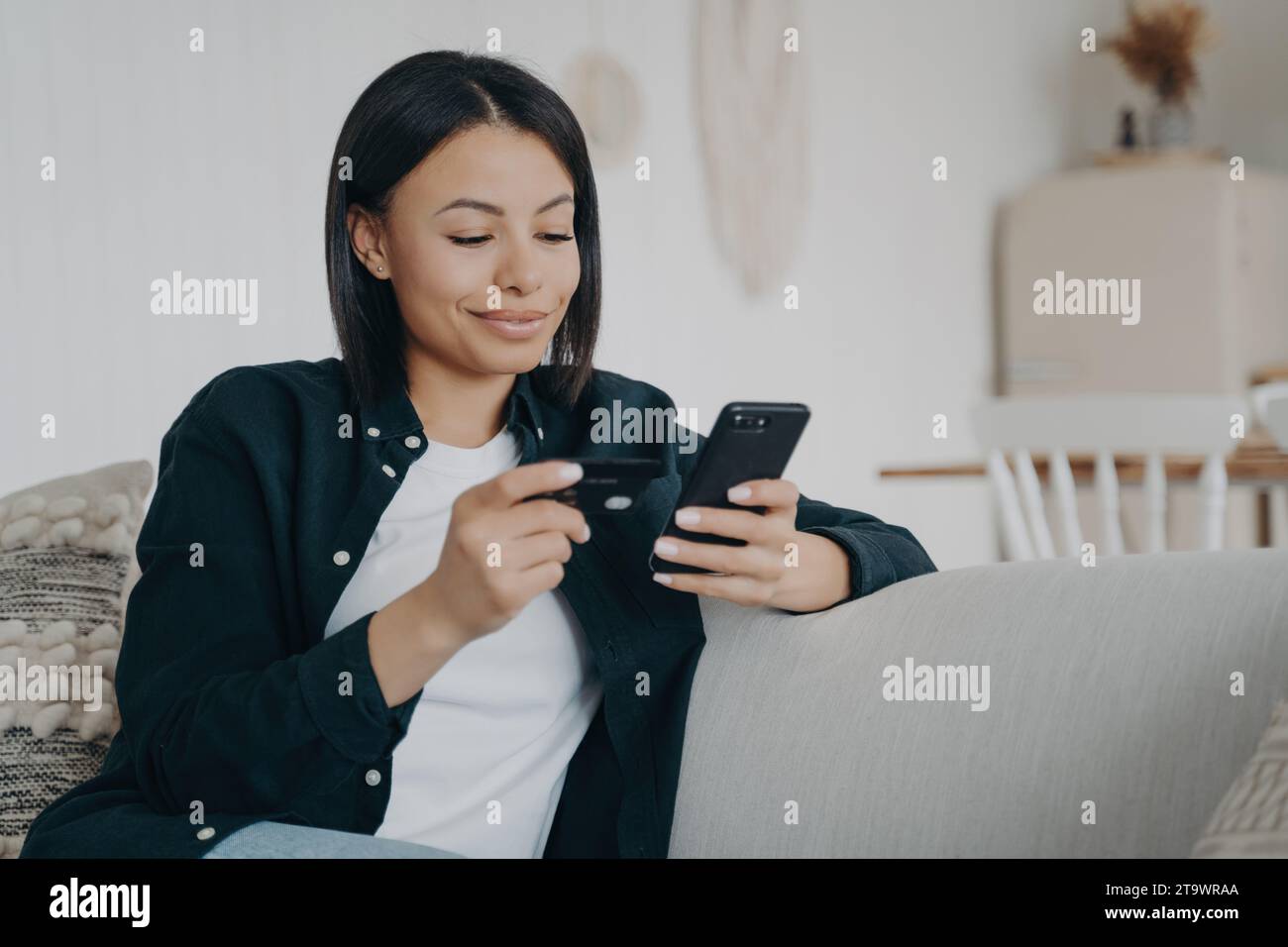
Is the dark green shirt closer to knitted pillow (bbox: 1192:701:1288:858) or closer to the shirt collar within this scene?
the shirt collar

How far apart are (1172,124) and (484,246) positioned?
361 centimetres

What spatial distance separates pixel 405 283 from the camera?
0.97m

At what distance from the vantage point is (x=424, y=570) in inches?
38.2

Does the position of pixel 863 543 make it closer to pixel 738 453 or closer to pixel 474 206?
pixel 738 453

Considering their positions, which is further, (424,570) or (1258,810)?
(424,570)

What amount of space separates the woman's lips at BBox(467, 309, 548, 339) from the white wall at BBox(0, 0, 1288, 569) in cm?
141

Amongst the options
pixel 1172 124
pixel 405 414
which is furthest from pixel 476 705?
pixel 1172 124

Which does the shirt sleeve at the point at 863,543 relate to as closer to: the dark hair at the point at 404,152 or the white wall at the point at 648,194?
the dark hair at the point at 404,152

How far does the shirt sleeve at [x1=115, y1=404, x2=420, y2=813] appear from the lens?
0.81 meters

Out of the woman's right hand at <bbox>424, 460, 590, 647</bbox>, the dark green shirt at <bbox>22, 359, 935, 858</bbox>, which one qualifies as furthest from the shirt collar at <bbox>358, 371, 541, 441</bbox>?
the woman's right hand at <bbox>424, 460, 590, 647</bbox>

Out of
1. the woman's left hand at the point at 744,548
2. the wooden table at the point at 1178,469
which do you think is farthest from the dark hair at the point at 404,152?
the wooden table at the point at 1178,469

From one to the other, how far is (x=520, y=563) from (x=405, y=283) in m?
0.31
